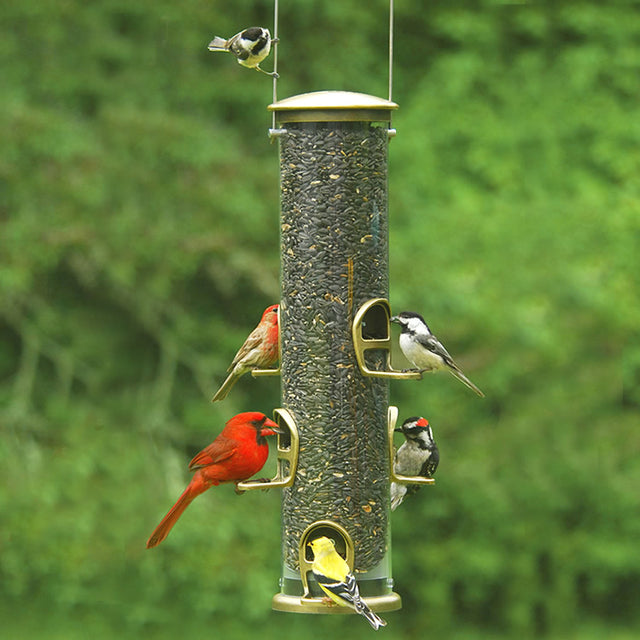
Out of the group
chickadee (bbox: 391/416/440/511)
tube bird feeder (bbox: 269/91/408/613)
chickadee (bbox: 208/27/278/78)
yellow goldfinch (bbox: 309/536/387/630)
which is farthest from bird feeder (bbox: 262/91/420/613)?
chickadee (bbox: 208/27/278/78)

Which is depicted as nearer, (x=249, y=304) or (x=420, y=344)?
(x=420, y=344)

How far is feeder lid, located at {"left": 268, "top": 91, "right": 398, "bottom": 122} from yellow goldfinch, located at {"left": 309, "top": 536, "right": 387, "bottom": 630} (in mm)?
1693

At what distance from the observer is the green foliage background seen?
1000 centimetres

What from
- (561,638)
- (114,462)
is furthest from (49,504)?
(561,638)

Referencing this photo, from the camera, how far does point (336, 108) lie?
5.05m

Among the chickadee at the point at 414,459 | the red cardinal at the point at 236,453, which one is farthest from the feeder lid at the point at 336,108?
the chickadee at the point at 414,459

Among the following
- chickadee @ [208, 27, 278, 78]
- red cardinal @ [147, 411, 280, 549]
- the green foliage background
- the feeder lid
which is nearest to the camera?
the feeder lid

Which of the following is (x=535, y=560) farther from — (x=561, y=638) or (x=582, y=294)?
(x=582, y=294)

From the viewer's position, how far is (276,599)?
507cm

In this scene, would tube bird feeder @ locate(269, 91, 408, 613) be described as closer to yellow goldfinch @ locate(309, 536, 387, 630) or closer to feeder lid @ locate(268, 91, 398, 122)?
feeder lid @ locate(268, 91, 398, 122)

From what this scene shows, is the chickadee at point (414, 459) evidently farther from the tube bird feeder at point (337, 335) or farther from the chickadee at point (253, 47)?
the chickadee at point (253, 47)

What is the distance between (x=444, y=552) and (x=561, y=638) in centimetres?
136

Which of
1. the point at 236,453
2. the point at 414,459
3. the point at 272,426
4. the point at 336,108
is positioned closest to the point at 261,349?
the point at 272,426

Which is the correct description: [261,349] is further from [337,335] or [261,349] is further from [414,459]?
[414,459]
